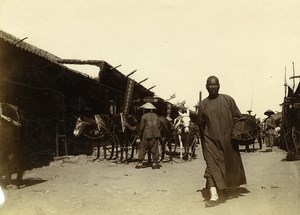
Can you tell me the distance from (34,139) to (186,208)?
936 centimetres

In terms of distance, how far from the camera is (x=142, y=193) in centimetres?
774

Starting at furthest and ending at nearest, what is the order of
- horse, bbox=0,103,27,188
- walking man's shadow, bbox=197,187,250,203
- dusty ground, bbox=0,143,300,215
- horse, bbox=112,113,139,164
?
horse, bbox=112,113,139,164 → horse, bbox=0,103,27,188 → walking man's shadow, bbox=197,187,250,203 → dusty ground, bbox=0,143,300,215

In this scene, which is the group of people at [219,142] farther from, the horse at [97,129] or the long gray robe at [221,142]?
the horse at [97,129]

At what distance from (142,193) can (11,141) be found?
2906 millimetres

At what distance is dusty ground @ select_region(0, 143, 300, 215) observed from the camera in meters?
6.19

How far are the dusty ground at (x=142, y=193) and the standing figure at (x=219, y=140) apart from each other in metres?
0.42

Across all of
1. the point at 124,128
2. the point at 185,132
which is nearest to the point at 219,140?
the point at 124,128

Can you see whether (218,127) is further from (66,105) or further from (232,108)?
(66,105)

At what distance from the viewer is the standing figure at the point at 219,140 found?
262 inches

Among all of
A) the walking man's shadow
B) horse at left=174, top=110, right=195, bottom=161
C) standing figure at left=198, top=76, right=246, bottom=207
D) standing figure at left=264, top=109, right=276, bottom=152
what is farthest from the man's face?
standing figure at left=264, top=109, right=276, bottom=152

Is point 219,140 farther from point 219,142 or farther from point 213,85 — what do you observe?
point 213,85

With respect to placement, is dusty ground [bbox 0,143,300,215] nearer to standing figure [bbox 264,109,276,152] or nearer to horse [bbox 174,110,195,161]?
horse [bbox 174,110,195,161]

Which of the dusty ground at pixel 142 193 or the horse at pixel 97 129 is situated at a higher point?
the horse at pixel 97 129

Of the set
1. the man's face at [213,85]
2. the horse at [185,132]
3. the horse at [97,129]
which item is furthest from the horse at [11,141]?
the horse at [185,132]
